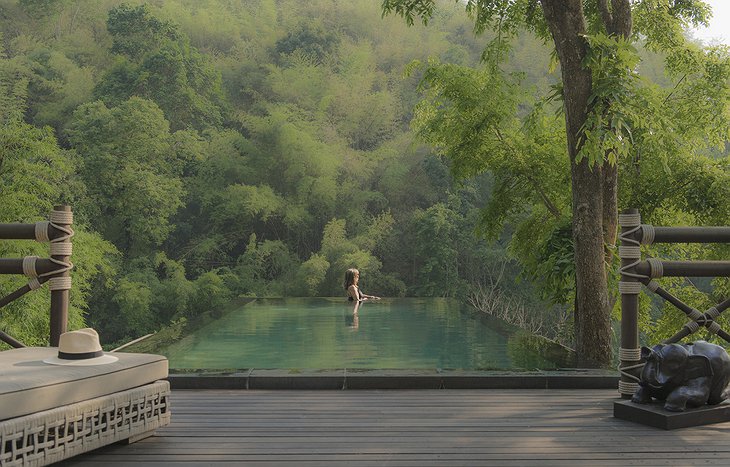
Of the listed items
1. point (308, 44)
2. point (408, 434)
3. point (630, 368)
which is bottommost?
point (408, 434)

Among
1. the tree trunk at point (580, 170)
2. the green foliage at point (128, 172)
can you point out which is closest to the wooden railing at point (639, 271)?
the tree trunk at point (580, 170)

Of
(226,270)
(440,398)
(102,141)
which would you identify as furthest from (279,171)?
(440,398)

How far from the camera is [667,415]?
2.72 meters

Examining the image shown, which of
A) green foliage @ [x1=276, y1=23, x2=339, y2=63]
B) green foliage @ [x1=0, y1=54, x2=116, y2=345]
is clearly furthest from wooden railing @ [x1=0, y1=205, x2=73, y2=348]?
green foliage @ [x1=276, y1=23, x2=339, y2=63]

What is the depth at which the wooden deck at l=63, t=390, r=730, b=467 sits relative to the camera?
236 cm

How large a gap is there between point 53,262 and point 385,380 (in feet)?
5.27

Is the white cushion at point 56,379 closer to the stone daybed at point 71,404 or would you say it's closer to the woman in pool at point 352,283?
the stone daybed at point 71,404

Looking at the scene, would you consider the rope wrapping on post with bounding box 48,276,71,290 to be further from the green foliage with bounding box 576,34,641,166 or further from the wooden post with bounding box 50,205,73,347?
the green foliage with bounding box 576,34,641,166

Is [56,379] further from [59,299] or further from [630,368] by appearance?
[630,368]

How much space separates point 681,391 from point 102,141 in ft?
58.2

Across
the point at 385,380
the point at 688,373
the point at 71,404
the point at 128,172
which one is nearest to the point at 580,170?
the point at 385,380

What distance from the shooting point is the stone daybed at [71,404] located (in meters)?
2.12

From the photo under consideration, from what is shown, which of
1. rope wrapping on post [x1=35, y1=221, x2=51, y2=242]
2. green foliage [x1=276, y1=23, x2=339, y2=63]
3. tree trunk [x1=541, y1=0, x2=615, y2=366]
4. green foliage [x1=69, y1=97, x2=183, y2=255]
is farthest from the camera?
green foliage [x1=276, y1=23, x2=339, y2=63]

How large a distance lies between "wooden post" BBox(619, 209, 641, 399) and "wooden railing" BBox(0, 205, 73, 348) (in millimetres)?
2476
